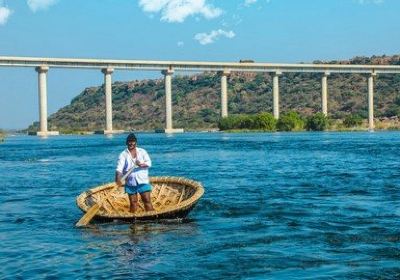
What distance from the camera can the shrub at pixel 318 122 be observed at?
409 ft

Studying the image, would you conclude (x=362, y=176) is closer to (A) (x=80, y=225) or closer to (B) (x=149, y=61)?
(A) (x=80, y=225)

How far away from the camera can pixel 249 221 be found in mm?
15914

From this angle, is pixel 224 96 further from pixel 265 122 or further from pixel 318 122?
pixel 318 122

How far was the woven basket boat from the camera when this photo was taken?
50.3ft

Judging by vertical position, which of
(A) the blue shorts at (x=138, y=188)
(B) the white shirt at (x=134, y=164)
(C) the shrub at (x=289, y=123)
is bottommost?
(A) the blue shorts at (x=138, y=188)

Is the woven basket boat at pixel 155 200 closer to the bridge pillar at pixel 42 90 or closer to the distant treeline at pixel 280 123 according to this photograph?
the bridge pillar at pixel 42 90

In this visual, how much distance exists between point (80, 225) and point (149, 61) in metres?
114

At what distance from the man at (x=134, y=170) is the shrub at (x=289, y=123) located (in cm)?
10855

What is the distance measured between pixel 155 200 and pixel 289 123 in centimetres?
10663

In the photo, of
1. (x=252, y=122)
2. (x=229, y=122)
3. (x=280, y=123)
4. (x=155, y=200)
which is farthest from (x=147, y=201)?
(x=229, y=122)

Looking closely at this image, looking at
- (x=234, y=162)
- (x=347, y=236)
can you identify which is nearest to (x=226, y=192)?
(x=347, y=236)

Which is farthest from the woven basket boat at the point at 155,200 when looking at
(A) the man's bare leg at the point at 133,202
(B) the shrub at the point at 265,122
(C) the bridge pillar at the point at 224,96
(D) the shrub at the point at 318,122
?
(C) the bridge pillar at the point at 224,96

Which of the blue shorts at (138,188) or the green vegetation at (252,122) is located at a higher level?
the green vegetation at (252,122)

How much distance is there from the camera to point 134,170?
15.4m
